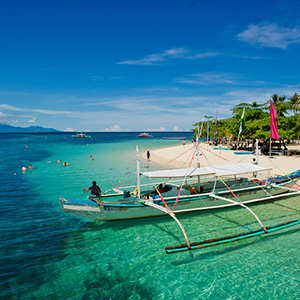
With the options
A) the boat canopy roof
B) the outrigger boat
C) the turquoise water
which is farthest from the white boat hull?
the boat canopy roof

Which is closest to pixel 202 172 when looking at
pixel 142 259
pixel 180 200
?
pixel 180 200

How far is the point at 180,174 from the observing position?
50.8 ft

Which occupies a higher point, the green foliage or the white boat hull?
the green foliage

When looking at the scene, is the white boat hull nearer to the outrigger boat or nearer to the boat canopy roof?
the outrigger boat

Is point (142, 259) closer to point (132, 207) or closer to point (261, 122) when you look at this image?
point (132, 207)

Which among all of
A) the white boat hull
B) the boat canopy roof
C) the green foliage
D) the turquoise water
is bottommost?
the turquoise water

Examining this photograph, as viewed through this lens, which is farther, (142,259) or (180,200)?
(180,200)

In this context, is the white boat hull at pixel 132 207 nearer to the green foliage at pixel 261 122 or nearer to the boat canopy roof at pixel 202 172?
the boat canopy roof at pixel 202 172

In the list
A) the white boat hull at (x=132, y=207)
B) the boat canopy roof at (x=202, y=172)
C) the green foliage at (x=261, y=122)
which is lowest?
the white boat hull at (x=132, y=207)

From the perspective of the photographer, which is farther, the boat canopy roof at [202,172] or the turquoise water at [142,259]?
the boat canopy roof at [202,172]

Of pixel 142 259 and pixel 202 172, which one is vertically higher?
pixel 202 172

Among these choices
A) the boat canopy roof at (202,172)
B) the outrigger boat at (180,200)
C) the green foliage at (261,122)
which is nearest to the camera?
the outrigger boat at (180,200)

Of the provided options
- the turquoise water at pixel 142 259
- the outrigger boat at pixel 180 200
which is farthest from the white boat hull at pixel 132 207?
the turquoise water at pixel 142 259

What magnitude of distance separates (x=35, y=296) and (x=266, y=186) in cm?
Result: 1662
